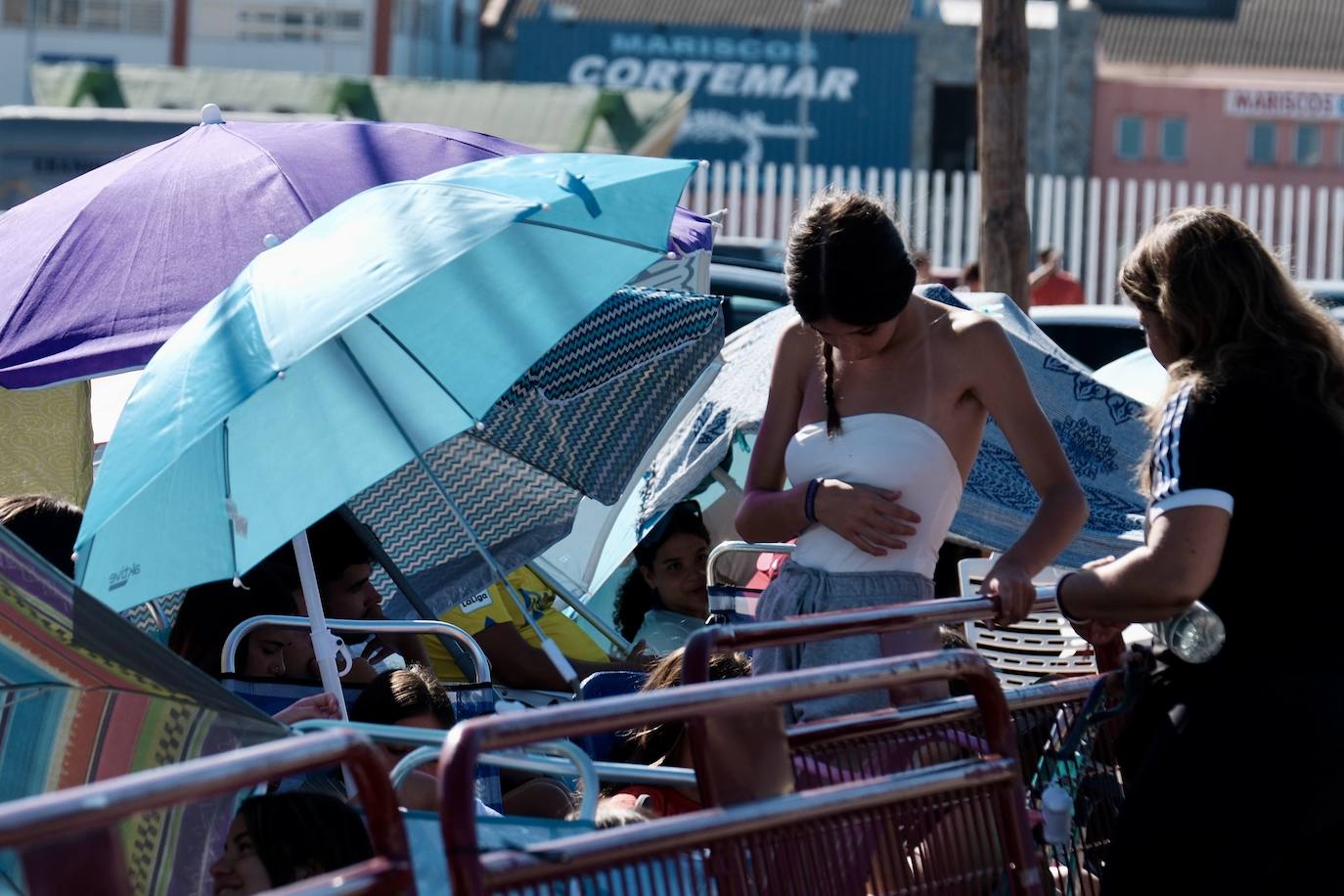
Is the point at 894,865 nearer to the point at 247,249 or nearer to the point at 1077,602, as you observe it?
the point at 1077,602

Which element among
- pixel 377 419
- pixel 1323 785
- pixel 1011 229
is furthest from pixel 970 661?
pixel 1011 229

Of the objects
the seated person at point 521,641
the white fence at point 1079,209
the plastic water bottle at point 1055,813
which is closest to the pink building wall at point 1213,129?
the white fence at point 1079,209

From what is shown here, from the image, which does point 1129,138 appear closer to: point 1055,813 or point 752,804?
point 1055,813

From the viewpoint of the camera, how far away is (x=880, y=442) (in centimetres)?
340

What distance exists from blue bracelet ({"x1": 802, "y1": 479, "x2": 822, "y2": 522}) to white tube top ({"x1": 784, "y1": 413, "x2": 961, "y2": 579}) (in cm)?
6

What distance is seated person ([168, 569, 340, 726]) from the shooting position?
4445 mm

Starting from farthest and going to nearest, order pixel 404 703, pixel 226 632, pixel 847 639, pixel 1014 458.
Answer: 1. pixel 1014 458
2. pixel 226 632
3. pixel 404 703
4. pixel 847 639

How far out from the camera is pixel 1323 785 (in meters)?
2.76

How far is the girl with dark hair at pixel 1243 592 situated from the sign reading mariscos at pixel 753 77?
35.5m

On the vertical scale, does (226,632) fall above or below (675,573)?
above

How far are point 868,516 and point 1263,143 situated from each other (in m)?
37.2

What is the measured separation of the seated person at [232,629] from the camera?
4.45 m

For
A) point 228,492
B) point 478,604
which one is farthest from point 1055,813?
point 478,604

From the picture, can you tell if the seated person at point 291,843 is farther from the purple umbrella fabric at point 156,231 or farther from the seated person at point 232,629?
the purple umbrella fabric at point 156,231
